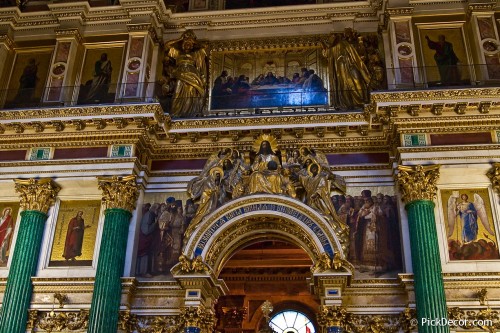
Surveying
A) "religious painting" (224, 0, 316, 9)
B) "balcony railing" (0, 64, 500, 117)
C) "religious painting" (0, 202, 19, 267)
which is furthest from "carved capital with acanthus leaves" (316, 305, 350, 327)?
"religious painting" (224, 0, 316, 9)

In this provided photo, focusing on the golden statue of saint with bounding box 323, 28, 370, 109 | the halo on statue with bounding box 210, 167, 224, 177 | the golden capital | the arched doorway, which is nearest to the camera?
the golden capital

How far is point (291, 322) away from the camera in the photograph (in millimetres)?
22312

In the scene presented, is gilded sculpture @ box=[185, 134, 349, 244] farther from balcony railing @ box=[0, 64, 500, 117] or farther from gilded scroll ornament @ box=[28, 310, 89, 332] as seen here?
gilded scroll ornament @ box=[28, 310, 89, 332]

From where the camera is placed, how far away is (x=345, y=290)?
47.9 ft

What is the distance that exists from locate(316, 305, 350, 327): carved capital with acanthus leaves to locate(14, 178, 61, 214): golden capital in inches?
285

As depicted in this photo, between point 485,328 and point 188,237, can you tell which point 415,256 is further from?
point 188,237

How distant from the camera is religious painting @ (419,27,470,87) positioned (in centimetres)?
1656

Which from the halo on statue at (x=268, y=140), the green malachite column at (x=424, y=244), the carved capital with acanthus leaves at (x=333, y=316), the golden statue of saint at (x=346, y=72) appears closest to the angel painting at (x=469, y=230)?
the green malachite column at (x=424, y=244)

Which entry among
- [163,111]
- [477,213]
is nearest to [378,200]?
[477,213]

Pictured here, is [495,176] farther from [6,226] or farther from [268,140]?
[6,226]

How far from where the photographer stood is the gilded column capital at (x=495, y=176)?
48.4 ft

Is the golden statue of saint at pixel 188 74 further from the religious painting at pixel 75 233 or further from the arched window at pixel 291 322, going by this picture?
the arched window at pixel 291 322

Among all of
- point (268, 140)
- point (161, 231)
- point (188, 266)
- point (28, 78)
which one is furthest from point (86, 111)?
point (188, 266)

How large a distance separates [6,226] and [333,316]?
8523 mm
